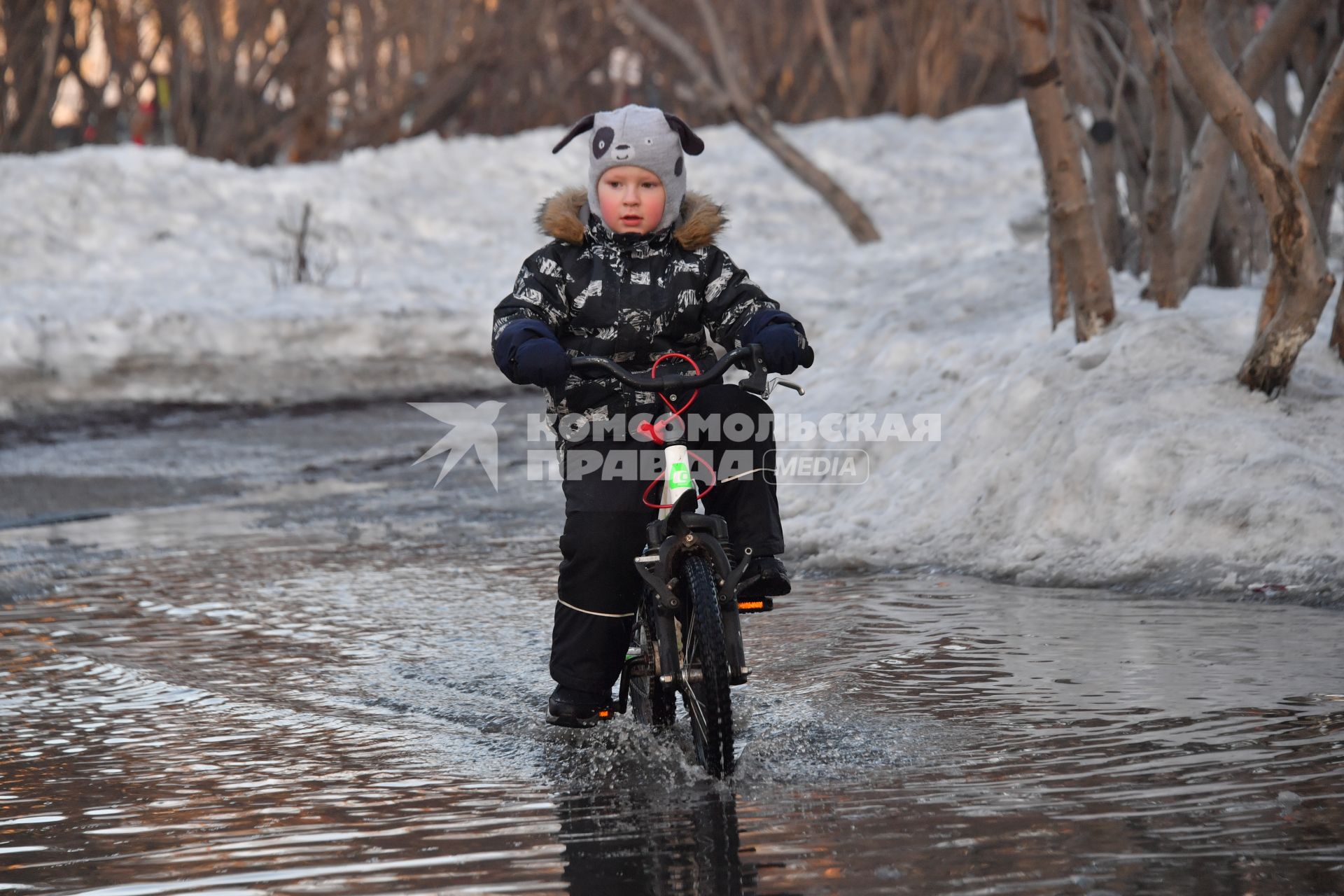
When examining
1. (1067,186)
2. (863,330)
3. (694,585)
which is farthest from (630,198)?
(863,330)

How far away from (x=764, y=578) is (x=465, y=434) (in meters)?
8.62

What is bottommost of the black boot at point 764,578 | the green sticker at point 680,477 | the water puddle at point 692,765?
the water puddle at point 692,765

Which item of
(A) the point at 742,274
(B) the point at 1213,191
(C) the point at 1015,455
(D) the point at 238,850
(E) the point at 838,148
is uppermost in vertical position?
(E) the point at 838,148

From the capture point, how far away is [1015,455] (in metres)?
7.74

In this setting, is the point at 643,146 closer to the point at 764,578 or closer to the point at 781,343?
the point at 781,343

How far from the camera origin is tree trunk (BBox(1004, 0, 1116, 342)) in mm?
8758

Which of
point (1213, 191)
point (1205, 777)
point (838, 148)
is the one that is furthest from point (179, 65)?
point (1205, 777)

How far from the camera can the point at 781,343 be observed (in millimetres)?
4539

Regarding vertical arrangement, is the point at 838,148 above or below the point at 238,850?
above

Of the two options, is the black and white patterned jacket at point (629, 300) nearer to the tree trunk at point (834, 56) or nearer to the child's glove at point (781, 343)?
the child's glove at point (781, 343)

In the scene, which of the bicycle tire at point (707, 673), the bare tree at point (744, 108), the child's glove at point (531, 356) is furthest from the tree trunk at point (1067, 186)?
the bare tree at point (744, 108)

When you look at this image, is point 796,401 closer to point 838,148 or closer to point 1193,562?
point 1193,562

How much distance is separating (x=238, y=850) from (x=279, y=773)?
72 cm

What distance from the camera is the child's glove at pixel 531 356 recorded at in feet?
14.6
